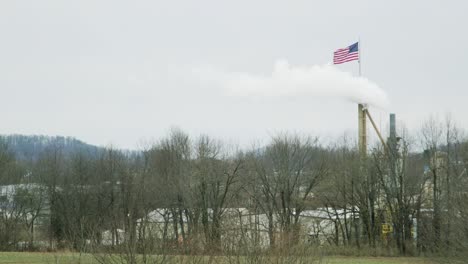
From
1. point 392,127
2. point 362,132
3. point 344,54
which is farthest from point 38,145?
point 344,54

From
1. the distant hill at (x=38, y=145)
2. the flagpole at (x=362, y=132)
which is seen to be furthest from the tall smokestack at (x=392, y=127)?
the distant hill at (x=38, y=145)

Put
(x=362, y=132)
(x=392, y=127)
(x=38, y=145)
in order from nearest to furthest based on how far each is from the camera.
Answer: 1. (x=392, y=127)
2. (x=362, y=132)
3. (x=38, y=145)

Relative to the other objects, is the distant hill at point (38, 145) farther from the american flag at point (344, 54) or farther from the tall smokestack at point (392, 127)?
the american flag at point (344, 54)

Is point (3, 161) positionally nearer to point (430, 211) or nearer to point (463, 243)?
point (430, 211)

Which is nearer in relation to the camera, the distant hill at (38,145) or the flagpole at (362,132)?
the flagpole at (362,132)

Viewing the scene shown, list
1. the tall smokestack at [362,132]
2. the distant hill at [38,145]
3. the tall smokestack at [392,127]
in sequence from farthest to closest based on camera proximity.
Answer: the distant hill at [38,145] < the tall smokestack at [392,127] < the tall smokestack at [362,132]

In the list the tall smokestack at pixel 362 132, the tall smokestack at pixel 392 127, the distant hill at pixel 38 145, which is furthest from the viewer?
the distant hill at pixel 38 145

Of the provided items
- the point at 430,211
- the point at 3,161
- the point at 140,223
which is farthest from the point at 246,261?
the point at 3,161

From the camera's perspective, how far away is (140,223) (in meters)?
12.1

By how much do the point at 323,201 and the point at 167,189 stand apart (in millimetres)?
13291

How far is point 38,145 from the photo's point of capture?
3600 inches

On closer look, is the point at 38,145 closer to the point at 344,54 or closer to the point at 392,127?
the point at 392,127

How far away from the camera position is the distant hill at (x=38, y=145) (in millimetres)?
68562

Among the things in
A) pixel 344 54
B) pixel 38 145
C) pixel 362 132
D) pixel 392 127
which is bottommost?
pixel 362 132
